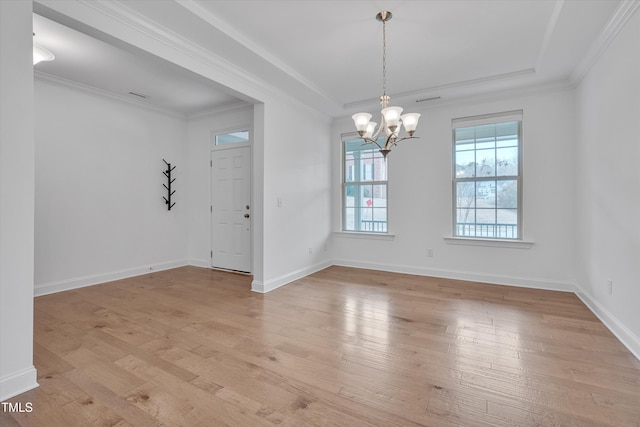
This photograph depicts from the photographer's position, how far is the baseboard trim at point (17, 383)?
1.75 metres

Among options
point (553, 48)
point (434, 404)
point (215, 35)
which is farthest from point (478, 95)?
point (434, 404)

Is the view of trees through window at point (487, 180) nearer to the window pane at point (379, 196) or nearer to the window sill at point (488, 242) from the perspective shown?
the window sill at point (488, 242)

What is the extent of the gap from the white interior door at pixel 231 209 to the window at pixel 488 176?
3.29m

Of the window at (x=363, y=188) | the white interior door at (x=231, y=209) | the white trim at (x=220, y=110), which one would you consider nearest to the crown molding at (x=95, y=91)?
the white trim at (x=220, y=110)

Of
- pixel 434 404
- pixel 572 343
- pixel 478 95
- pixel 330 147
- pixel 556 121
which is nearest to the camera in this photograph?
pixel 434 404

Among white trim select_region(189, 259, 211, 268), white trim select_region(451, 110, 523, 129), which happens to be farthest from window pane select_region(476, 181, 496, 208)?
white trim select_region(189, 259, 211, 268)

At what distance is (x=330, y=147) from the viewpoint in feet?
18.4

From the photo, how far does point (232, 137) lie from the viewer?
5148 millimetres

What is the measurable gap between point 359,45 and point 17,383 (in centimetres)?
376

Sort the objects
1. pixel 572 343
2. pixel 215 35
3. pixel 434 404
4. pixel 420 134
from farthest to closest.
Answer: pixel 420 134
pixel 215 35
pixel 572 343
pixel 434 404

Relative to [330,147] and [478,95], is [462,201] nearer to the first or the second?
[478,95]

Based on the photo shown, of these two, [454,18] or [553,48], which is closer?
[454,18]

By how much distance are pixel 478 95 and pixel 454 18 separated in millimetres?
2030

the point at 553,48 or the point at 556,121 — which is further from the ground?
the point at 553,48
